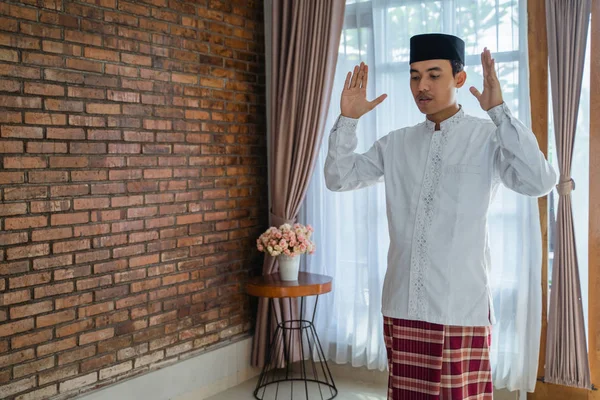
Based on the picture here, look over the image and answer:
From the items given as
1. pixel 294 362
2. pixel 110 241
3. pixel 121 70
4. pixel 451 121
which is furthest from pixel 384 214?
pixel 121 70

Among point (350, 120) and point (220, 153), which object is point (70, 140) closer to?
point (220, 153)

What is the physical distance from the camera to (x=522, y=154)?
2.26m

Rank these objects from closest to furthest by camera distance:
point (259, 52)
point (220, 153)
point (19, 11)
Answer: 1. point (19, 11)
2. point (220, 153)
3. point (259, 52)

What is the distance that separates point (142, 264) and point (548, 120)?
2288 millimetres

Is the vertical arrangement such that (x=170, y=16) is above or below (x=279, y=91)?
above

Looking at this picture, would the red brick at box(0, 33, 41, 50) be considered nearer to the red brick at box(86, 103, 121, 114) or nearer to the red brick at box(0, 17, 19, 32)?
the red brick at box(0, 17, 19, 32)

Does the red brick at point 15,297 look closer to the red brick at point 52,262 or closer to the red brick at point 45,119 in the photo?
the red brick at point 52,262

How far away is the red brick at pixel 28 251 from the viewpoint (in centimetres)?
287

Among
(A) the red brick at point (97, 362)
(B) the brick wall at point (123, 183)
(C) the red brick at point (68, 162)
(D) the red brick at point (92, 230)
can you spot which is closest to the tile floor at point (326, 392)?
(B) the brick wall at point (123, 183)

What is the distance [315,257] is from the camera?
4262 mm

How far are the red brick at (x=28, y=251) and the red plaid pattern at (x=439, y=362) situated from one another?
162 cm

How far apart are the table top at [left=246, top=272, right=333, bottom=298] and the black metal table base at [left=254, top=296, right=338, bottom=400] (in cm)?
22

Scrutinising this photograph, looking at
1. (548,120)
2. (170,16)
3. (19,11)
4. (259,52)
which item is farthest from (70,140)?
(548,120)

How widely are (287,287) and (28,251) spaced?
1.40m
